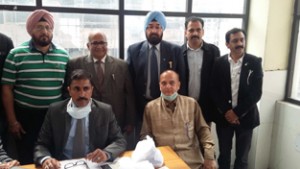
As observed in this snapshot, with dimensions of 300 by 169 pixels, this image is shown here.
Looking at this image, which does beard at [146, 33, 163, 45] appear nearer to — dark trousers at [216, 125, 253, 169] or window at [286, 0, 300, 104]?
dark trousers at [216, 125, 253, 169]

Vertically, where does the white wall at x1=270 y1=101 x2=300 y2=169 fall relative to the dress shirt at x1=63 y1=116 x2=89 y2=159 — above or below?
below

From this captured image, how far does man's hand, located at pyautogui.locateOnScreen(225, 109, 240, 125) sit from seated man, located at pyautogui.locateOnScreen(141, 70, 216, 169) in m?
0.38

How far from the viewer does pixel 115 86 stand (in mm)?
2355

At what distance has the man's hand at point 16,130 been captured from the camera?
216 centimetres

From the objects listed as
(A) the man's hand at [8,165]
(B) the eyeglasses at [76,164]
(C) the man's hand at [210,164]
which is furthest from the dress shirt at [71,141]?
(C) the man's hand at [210,164]

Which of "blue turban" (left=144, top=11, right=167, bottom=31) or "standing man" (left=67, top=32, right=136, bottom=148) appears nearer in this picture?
"standing man" (left=67, top=32, right=136, bottom=148)

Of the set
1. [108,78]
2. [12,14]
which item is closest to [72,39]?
[12,14]

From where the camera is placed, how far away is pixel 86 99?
1.88m

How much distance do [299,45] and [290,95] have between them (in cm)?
54

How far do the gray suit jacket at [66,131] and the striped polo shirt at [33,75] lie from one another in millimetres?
307

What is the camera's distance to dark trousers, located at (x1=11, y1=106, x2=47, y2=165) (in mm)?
2186


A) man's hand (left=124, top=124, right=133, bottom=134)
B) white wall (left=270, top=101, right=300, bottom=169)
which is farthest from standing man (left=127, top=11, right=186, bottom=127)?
white wall (left=270, top=101, right=300, bottom=169)

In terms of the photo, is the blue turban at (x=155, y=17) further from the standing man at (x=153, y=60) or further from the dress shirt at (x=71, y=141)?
the dress shirt at (x=71, y=141)

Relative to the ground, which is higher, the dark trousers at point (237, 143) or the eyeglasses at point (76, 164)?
the eyeglasses at point (76, 164)
